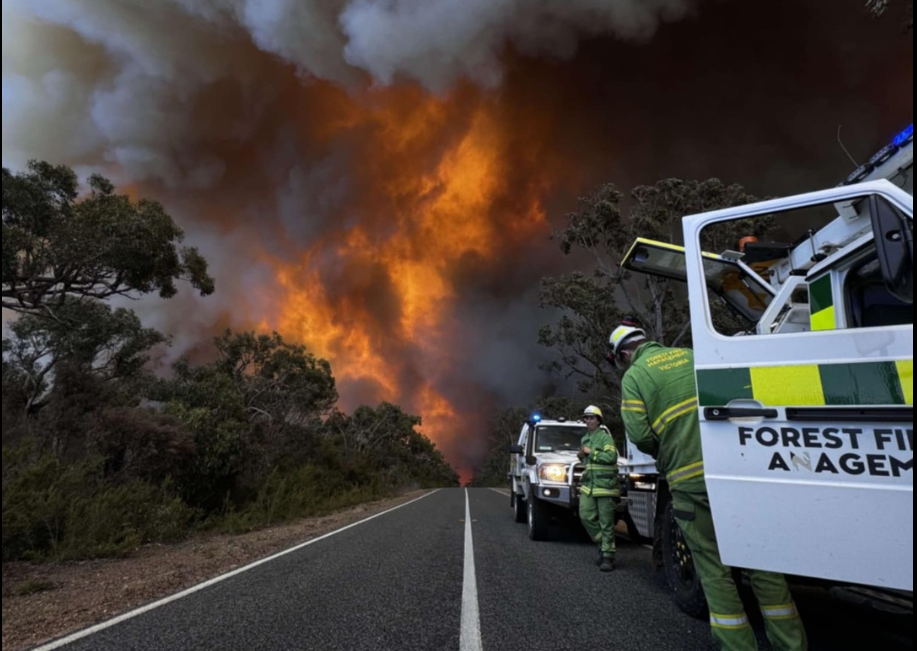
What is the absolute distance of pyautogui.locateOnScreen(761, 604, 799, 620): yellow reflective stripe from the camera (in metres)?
2.52

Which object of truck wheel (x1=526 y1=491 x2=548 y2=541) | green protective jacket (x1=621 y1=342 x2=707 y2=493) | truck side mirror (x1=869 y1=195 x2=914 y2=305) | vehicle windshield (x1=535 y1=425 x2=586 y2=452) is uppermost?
truck side mirror (x1=869 y1=195 x2=914 y2=305)

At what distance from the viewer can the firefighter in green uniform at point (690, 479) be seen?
2533mm

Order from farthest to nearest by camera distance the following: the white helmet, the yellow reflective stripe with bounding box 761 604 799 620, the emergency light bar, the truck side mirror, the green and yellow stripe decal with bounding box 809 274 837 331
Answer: the white helmet
the green and yellow stripe decal with bounding box 809 274 837 331
the emergency light bar
the yellow reflective stripe with bounding box 761 604 799 620
the truck side mirror

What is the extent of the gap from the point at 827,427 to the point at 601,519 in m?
3.99

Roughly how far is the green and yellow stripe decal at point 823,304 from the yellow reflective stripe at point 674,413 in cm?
90

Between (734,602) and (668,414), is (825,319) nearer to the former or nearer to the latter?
(668,414)

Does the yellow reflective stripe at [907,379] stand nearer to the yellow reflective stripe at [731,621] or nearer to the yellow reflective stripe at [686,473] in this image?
the yellow reflective stripe at [686,473]

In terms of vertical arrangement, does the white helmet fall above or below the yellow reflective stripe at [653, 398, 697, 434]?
above

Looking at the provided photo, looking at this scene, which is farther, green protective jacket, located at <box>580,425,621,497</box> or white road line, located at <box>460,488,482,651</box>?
green protective jacket, located at <box>580,425,621,497</box>

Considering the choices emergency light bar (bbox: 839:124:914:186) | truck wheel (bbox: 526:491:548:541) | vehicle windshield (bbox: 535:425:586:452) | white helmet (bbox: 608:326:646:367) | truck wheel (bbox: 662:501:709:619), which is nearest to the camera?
emergency light bar (bbox: 839:124:914:186)

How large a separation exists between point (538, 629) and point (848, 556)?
85.6 inches

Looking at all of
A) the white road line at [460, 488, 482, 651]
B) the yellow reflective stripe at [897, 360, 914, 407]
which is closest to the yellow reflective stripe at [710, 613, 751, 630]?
the yellow reflective stripe at [897, 360, 914, 407]

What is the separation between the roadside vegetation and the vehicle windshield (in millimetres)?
7450

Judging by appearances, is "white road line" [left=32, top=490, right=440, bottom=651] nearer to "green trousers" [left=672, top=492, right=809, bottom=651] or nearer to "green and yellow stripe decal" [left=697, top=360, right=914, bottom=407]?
"green trousers" [left=672, top=492, right=809, bottom=651]
